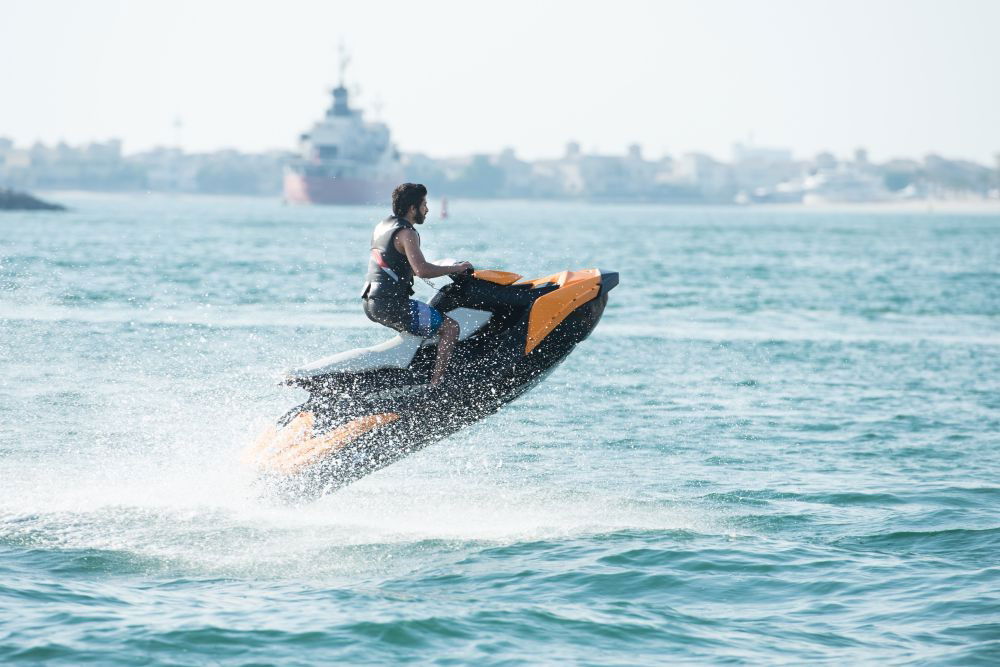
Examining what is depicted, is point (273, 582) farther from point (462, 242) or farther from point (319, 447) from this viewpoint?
point (462, 242)

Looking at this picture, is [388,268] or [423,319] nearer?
[388,268]

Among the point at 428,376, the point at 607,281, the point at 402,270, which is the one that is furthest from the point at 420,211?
the point at 607,281

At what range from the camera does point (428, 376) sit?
8.91 meters

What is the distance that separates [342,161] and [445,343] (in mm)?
132161

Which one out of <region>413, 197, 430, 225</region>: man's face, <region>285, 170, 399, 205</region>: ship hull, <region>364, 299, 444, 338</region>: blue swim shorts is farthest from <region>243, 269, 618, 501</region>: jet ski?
<region>285, 170, 399, 205</region>: ship hull

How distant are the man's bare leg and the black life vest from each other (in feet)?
1.20

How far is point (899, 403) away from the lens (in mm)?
15750

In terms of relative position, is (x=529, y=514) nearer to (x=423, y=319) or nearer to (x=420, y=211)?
(x=423, y=319)

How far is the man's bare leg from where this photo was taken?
28.7 feet

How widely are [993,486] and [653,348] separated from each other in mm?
9616

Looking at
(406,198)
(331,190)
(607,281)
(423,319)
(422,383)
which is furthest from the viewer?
(331,190)

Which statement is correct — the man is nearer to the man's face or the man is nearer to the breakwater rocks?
the man's face

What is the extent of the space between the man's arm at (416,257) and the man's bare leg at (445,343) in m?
0.41

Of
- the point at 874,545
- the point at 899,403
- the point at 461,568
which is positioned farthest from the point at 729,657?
the point at 899,403
